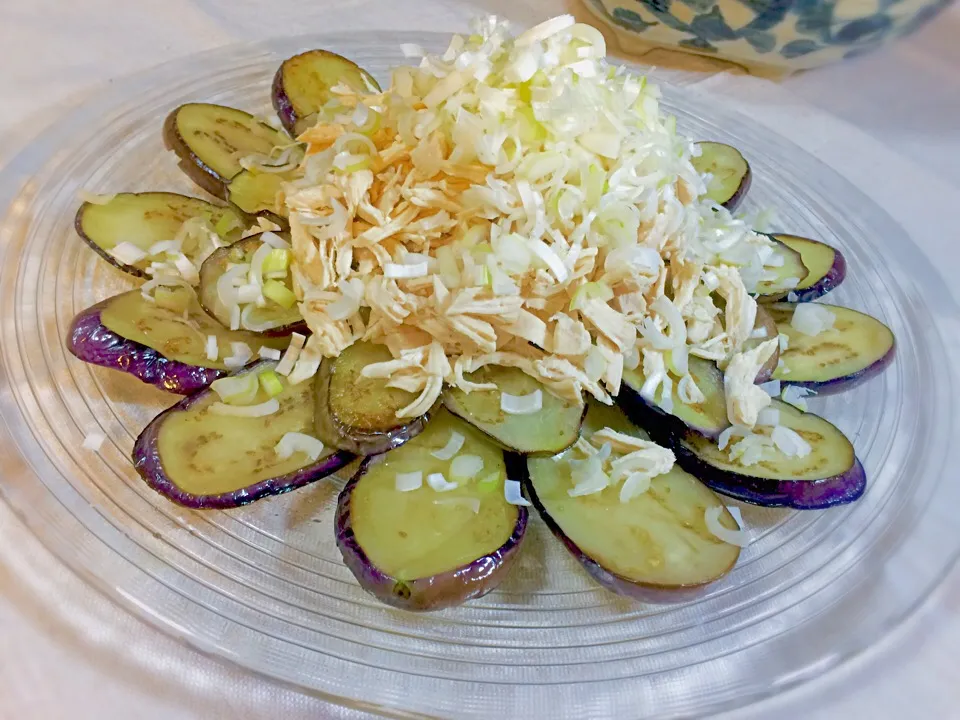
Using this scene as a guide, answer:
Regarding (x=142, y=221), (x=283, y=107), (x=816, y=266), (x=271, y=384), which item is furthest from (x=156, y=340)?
(x=816, y=266)

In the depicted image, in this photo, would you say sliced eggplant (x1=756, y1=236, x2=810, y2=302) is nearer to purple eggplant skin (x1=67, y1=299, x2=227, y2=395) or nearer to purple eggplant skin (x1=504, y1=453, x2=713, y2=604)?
purple eggplant skin (x1=504, y1=453, x2=713, y2=604)

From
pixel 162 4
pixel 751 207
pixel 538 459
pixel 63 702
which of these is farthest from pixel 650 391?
pixel 162 4

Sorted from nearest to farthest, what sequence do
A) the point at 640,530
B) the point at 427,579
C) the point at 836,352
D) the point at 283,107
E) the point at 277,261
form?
the point at 427,579 < the point at 640,530 < the point at 277,261 < the point at 836,352 < the point at 283,107

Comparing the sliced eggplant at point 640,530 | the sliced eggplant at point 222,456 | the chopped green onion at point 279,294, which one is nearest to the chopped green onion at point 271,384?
the sliced eggplant at point 222,456

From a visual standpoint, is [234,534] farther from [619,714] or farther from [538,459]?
[619,714]

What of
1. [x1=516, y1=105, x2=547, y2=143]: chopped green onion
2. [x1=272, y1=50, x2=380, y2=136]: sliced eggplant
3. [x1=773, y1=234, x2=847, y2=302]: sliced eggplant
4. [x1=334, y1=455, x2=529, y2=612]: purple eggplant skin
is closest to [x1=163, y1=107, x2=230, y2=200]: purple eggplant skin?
[x1=272, y1=50, x2=380, y2=136]: sliced eggplant

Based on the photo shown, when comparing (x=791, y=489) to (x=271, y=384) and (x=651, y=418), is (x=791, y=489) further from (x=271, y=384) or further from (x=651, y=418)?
(x=271, y=384)

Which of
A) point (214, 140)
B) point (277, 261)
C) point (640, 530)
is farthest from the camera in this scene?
point (214, 140)
